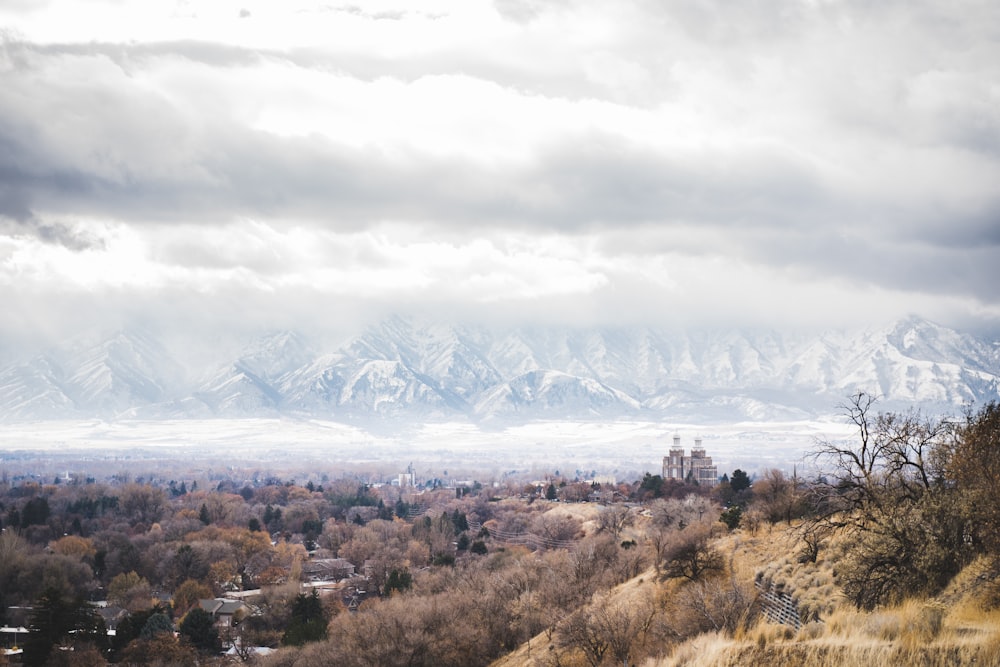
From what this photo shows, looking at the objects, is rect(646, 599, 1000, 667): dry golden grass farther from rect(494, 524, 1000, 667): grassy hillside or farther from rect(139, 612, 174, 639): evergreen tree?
rect(139, 612, 174, 639): evergreen tree

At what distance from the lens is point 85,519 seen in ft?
438

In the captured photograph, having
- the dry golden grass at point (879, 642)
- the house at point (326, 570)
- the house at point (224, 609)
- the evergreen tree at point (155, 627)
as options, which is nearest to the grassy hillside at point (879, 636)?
the dry golden grass at point (879, 642)

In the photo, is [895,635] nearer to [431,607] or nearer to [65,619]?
[431,607]

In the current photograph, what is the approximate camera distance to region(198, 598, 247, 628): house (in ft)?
242

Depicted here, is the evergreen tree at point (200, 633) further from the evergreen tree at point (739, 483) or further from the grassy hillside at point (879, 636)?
the evergreen tree at point (739, 483)

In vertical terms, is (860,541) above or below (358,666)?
above

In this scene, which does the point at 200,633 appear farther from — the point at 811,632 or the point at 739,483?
the point at 739,483

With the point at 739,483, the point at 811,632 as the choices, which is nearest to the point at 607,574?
the point at 811,632

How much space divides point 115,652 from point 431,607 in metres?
25.0

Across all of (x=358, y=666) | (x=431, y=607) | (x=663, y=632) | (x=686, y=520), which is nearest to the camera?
(x=663, y=632)

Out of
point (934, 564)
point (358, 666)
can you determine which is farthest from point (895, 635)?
point (358, 666)

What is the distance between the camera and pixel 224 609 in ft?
251

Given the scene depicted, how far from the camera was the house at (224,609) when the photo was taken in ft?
242

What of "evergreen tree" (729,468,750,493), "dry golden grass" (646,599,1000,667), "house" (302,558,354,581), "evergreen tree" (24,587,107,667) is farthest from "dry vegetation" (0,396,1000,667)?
"house" (302,558,354,581)
